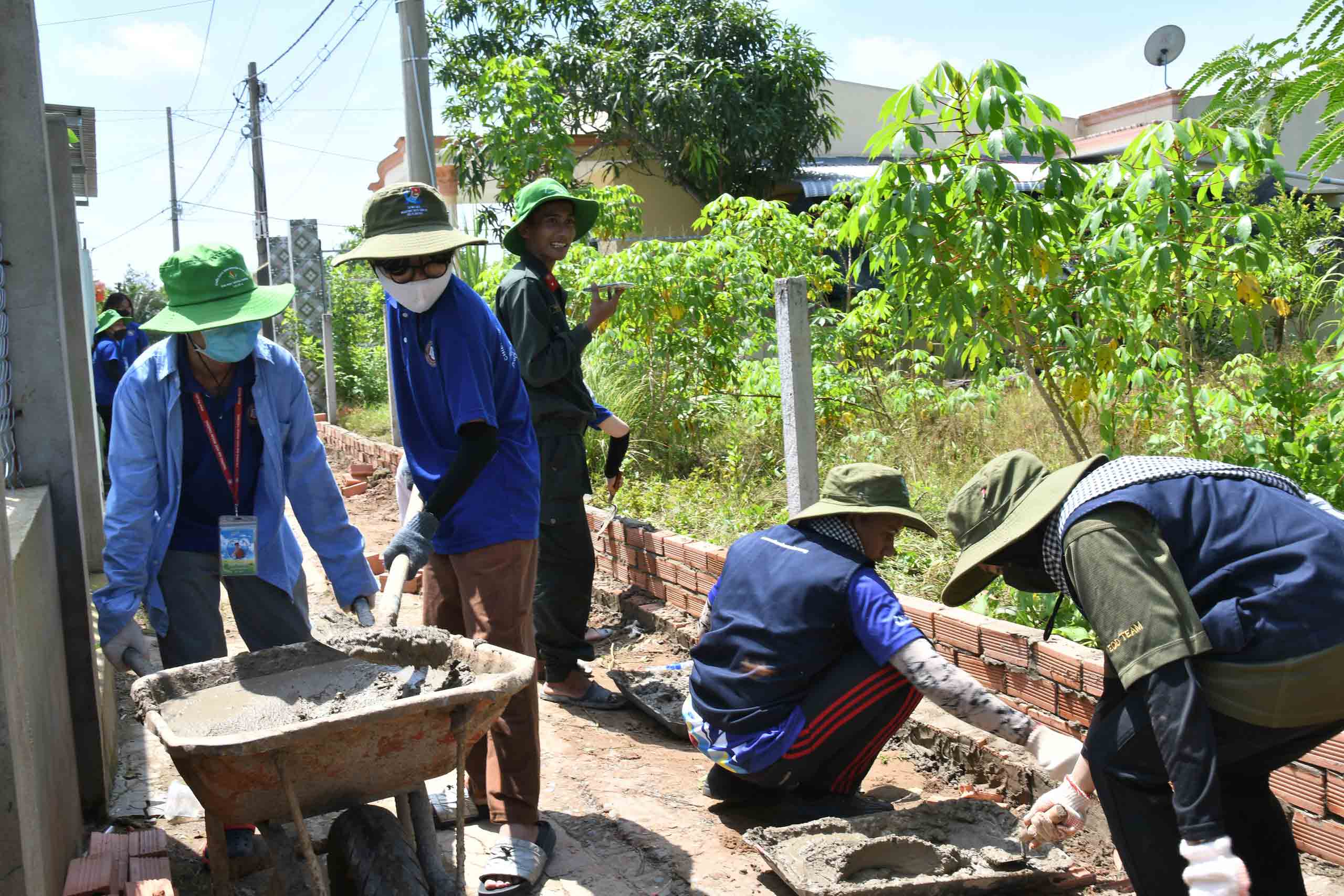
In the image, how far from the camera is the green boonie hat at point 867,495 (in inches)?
128

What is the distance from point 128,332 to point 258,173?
16.2 meters

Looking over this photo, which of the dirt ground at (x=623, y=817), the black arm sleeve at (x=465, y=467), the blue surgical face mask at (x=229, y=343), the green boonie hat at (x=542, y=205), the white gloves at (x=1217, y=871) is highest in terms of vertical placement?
the green boonie hat at (x=542, y=205)

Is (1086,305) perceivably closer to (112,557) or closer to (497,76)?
(112,557)

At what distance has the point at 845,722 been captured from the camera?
3279 mm

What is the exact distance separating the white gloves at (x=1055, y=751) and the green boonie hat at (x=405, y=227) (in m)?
1.99

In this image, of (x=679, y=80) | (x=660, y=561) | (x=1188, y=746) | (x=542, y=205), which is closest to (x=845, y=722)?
(x=1188, y=746)

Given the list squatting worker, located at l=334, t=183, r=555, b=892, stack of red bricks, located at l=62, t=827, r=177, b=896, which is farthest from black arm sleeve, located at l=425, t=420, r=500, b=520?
stack of red bricks, located at l=62, t=827, r=177, b=896

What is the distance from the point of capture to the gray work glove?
3031 millimetres

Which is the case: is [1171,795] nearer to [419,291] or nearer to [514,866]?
[514,866]

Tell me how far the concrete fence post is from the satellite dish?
424 inches

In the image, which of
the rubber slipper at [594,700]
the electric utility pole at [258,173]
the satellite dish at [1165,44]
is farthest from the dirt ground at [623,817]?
the electric utility pole at [258,173]

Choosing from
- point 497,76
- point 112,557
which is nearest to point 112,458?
point 112,557

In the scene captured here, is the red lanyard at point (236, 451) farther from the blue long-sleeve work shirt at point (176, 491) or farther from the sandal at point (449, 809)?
the sandal at point (449, 809)

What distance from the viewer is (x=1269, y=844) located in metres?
2.39
